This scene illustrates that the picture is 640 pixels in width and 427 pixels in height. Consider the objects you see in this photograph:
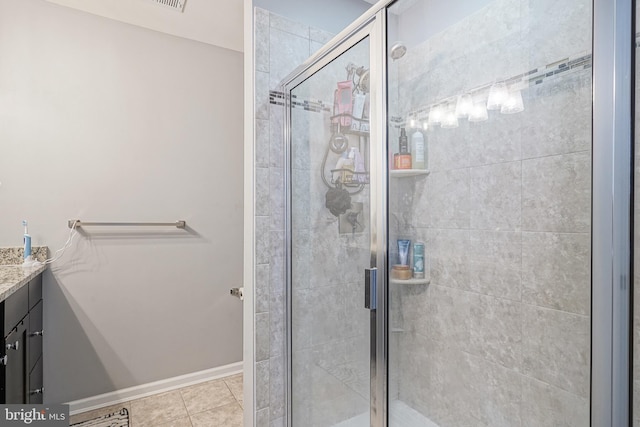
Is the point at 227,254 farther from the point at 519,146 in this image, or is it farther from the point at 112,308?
the point at 519,146

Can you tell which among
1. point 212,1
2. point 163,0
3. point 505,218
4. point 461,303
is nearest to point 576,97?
point 505,218

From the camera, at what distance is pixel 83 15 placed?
6.57 ft

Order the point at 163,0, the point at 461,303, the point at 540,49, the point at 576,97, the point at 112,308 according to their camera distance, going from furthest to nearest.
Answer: the point at 112,308
the point at 163,0
the point at 461,303
the point at 540,49
the point at 576,97

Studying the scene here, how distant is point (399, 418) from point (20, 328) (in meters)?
1.56

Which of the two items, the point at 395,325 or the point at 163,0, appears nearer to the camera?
the point at 395,325

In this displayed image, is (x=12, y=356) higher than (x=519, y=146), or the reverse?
(x=519, y=146)

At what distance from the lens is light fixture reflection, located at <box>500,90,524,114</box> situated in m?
1.30

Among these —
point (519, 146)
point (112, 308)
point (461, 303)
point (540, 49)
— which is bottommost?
point (112, 308)

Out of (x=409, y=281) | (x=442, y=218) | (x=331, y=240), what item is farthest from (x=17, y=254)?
(x=442, y=218)

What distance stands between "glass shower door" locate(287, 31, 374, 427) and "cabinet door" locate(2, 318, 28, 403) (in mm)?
1031

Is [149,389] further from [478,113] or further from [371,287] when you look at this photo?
[478,113]

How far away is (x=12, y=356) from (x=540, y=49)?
88.5 inches

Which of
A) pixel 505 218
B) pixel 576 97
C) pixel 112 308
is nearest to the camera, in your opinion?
pixel 576 97

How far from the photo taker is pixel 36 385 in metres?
1.67
